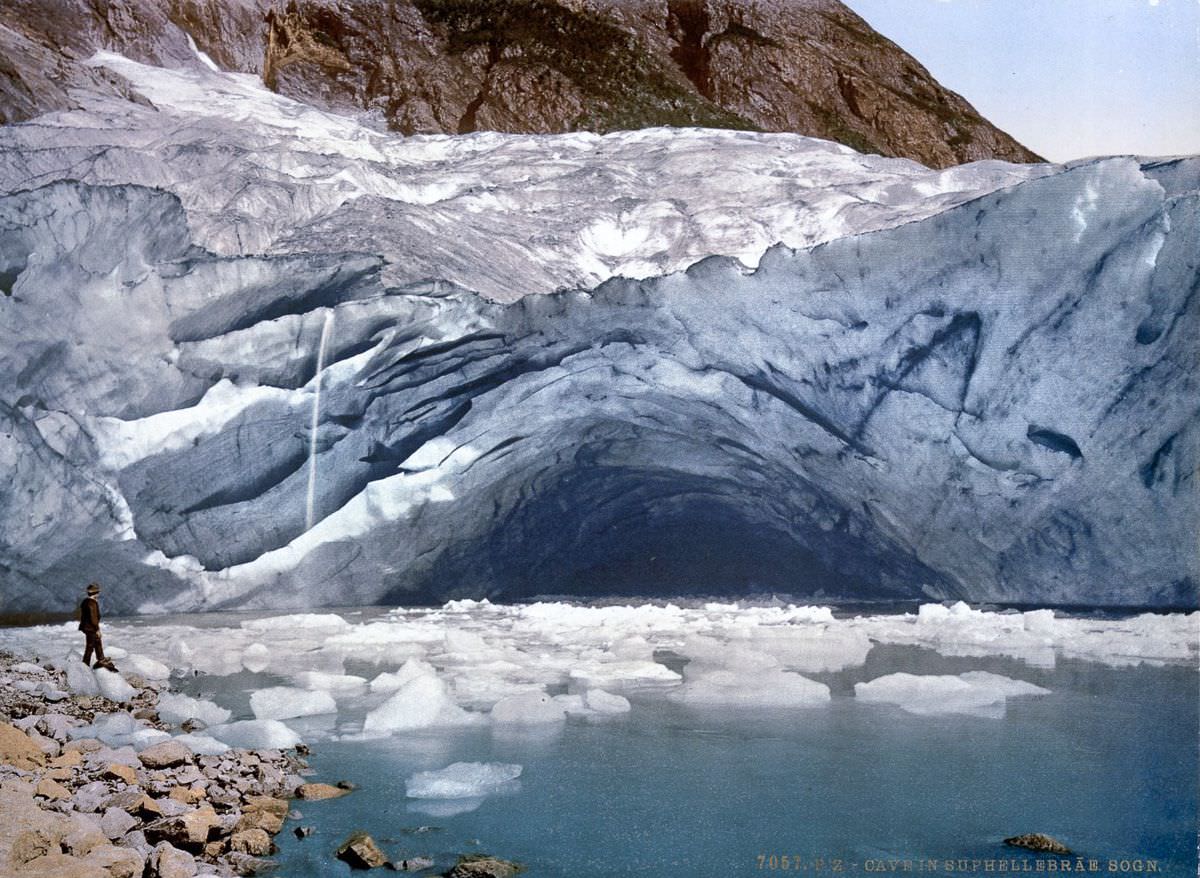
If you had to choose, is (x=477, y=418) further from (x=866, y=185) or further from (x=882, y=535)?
(x=866, y=185)

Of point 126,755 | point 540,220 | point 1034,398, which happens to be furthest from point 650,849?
point 540,220

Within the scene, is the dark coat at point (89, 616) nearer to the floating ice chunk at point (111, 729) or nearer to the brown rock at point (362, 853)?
the floating ice chunk at point (111, 729)

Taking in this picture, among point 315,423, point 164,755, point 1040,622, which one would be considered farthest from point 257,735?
point 315,423

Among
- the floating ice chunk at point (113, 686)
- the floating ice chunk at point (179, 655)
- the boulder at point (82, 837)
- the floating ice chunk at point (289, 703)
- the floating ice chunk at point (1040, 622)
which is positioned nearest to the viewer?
the boulder at point (82, 837)

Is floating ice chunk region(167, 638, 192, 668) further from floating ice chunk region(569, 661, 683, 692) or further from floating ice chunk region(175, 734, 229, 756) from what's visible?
floating ice chunk region(175, 734, 229, 756)

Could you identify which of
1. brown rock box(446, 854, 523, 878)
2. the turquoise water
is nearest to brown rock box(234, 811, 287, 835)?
the turquoise water

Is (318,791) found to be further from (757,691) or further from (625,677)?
(625,677)

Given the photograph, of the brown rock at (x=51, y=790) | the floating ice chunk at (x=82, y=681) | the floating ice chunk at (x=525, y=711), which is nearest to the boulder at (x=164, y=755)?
the brown rock at (x=51, y=790)
